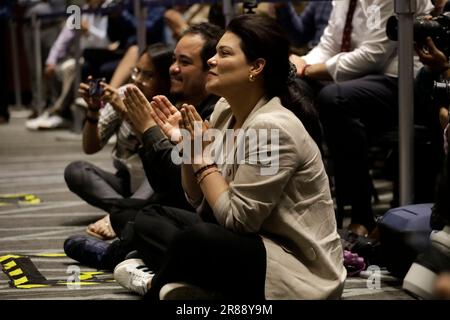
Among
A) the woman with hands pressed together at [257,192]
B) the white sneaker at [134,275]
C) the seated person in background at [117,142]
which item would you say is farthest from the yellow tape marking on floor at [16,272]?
the woman with hands pressed together at [257,192]

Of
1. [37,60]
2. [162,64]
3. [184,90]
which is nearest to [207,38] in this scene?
[184,90]

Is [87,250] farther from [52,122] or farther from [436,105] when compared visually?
[52,122]

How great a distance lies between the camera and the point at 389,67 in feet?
10.8

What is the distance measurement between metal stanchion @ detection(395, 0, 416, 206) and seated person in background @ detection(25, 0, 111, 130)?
3877 millimetres

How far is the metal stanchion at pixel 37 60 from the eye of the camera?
24.1ft

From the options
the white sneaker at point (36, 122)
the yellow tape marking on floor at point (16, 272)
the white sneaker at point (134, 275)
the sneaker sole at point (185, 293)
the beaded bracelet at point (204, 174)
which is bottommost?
the white sneaker at point (36, 122)

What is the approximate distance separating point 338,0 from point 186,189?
1.42 metres

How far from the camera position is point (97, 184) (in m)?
3.56

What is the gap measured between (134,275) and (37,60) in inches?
208

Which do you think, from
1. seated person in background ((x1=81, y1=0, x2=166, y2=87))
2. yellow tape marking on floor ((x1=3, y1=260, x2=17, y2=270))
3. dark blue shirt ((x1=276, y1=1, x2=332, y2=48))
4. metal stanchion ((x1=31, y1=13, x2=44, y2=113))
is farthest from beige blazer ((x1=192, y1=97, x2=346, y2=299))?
metal stanchion ((x1=31, y1=13, x2=44, y2=113))

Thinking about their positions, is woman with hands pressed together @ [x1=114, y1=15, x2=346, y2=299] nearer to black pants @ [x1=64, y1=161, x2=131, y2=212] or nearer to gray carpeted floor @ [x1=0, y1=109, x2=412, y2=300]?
gray carpeted floor @ [x1=0, y1=109, x2=412, y2=300]

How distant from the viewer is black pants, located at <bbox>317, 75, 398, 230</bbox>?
10.4 ft

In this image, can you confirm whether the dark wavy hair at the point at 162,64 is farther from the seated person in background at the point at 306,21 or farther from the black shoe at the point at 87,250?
the seated person in background at the point at 306,21

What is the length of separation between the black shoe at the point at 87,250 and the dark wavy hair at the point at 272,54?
89 centimetres
